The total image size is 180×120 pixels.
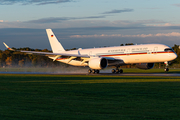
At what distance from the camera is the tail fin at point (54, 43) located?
188 feet

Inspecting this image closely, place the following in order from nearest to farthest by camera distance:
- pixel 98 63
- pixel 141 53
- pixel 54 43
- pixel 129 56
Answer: pixel 141 53 < pixel 98 63 < pixel 129 56 < pixel 54 43

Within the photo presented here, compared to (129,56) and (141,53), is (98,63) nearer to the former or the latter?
(129,56)

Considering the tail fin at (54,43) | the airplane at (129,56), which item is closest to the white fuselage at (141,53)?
the airplane at (129,56)

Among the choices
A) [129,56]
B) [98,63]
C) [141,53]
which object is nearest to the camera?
[141,53]

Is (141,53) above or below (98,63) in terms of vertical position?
above

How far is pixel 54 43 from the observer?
5769cm

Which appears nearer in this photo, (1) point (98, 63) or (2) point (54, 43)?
(1) point (98, 63)

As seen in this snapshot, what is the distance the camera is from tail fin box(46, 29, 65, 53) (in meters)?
57.3

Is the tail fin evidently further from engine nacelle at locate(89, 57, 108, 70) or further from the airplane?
engine nacelle at locate(89, 57, 108, 70)

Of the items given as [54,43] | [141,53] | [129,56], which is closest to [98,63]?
[129,56]

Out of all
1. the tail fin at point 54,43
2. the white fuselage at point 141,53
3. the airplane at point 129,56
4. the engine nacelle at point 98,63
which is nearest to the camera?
the white fuselage at point 141,53

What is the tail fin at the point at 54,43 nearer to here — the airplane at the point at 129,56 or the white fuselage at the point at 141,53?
the airplane at the point at 129,56

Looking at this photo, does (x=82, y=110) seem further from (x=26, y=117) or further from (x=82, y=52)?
(x=82, y=52)

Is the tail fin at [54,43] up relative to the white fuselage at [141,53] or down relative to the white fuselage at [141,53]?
up
